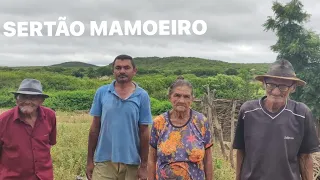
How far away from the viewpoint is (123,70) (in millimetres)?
3449

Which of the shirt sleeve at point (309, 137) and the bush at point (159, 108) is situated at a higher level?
the shirt sleeve at point (309, 137)

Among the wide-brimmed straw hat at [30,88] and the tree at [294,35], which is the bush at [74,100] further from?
the wide-brimmed straw hat at [30,88]

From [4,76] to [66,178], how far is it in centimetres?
3805

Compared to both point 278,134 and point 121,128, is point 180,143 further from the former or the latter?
point 278,134

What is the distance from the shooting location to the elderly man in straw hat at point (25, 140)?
3.20 metres

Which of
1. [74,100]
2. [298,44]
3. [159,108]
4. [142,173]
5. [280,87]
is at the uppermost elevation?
[298,44]

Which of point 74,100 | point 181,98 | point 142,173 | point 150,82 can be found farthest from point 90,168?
point 150,82

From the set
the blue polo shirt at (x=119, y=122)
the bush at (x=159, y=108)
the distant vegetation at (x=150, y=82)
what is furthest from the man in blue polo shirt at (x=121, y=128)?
the bush at (x=159, y=108)

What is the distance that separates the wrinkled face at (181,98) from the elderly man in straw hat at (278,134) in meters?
0.43

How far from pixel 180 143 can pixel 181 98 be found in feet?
1.10

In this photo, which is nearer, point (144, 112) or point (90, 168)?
point (144, 112)

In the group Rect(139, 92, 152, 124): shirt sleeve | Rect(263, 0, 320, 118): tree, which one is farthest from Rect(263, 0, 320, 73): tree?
Rect(139, 92, 152, 124): shirt sleeve

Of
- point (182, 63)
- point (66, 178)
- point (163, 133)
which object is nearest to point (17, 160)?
point (163, 133)

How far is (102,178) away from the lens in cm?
349
